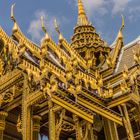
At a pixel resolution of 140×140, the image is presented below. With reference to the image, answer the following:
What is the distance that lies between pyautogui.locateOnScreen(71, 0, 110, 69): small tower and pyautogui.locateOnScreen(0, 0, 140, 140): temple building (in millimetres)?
1363

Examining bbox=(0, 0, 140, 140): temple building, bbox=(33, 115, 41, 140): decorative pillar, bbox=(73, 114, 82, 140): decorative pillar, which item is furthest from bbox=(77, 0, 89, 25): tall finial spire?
bbox=(73, 114, 82, 140): decorative pillar

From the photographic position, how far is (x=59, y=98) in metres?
10.5

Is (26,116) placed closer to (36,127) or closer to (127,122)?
(36,127)

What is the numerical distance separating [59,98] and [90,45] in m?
10.9

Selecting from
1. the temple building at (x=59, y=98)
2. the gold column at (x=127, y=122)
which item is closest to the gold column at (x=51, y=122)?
the temple building at (x=59, y=98)

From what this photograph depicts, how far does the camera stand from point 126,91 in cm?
1351

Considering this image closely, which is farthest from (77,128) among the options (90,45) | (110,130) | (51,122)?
(90,45)

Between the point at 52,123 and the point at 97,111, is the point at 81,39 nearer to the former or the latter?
the point at 97,111

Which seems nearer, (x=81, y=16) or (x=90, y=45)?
(x=90, y=45)

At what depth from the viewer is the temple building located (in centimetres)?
1055

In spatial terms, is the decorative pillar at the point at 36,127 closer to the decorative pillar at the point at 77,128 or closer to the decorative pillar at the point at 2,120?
the decorative pillar at the point at 2,120

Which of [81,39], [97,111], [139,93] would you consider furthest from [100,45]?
[97,111]

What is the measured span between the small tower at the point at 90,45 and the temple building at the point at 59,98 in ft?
4.47

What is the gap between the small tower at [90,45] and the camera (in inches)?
802
